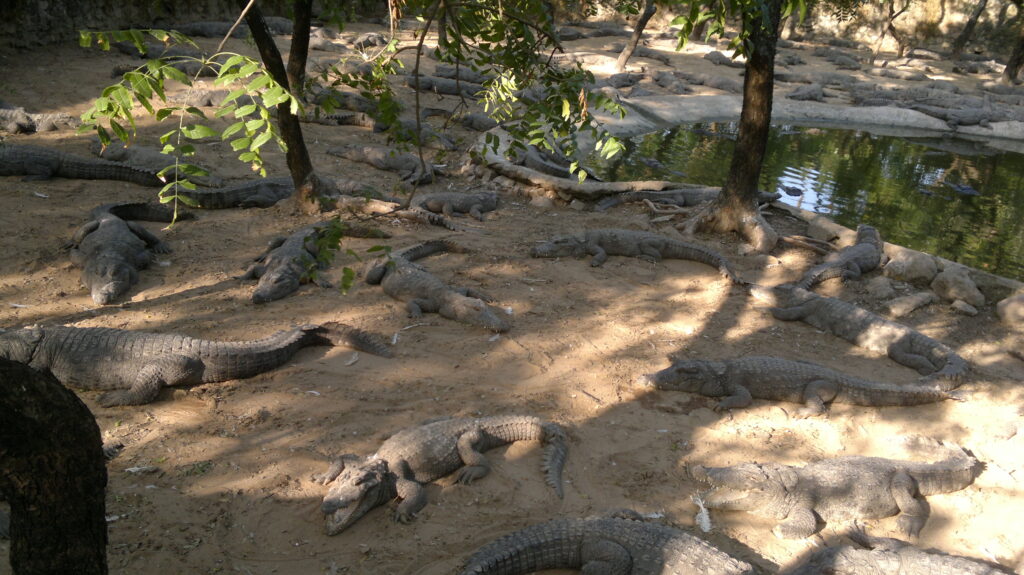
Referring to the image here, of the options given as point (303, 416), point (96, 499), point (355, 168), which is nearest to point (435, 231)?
point (355, 168)

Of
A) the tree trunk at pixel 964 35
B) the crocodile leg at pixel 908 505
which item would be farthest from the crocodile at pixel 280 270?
the tree trunk at pixel 964 35

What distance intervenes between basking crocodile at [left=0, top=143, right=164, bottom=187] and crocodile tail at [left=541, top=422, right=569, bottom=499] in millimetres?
6823

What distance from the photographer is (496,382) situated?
5.24 metres

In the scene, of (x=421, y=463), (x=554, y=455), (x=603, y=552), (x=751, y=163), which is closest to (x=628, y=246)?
(x=751, y=163)

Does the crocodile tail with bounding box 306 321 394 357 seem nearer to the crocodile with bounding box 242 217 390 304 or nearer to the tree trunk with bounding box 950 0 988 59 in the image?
the crocodile with bounding box 242 217 390 304

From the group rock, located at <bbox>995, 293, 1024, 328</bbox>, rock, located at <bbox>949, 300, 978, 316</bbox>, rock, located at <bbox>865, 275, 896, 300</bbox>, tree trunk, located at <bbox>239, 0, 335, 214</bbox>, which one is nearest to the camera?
rock, located at <bbox>995, 293, 1024, 328</bbox>

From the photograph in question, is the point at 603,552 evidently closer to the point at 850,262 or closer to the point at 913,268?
the point at 850,262

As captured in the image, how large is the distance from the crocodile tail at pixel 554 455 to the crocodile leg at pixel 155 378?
98.4 inches

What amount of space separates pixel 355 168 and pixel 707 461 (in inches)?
313

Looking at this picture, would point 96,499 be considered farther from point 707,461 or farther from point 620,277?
point 620,277

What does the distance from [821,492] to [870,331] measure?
2.68 m

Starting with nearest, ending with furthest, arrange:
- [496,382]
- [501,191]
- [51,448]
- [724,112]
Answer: [51,448] < [496,382] < [501,191] < [724,112]

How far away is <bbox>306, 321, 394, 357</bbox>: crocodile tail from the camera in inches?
214

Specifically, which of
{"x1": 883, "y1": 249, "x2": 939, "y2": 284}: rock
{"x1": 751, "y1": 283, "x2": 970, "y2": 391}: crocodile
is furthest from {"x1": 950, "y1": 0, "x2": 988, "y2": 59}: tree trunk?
{"x1": 751, "y1": 283, "x2": 970, "y2": 391}: crocodile
